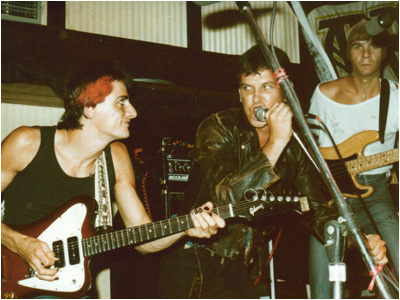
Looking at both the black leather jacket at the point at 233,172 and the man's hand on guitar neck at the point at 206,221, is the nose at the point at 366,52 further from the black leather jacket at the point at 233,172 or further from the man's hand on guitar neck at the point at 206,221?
the man's hand on guitar neck at the point at 206,221

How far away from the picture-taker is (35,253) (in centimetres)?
232

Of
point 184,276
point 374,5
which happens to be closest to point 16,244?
point 184,276

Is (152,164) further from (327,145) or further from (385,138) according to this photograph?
(385,138)

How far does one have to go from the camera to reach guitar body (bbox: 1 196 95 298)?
2322mm

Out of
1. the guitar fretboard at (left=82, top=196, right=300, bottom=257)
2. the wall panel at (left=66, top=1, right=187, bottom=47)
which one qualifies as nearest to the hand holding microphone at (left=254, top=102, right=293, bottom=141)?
the guitar fretboard at (left=82, top=196, right=300, bottom=257)

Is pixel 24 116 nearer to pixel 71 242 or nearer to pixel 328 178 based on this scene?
pixel 71 242

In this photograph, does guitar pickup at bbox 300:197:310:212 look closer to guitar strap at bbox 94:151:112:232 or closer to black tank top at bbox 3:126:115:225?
guitar strap at bbox 94:151:112:232

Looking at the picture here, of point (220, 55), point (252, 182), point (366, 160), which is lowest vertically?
point (252, 182)

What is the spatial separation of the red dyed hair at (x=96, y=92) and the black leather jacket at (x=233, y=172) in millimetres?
761

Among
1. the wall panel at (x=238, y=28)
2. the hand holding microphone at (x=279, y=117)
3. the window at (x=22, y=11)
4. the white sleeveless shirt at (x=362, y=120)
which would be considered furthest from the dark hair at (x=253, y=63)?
the wall panel at (x=238, y=28)

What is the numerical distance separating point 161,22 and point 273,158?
10.6ft

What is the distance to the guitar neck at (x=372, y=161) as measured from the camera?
329 centimetres

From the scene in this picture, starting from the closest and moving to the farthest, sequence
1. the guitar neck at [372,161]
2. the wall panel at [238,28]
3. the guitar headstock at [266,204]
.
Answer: the guitar headstock at [266,204], the guitar neck at [372,161], the wall panel at [238,28]

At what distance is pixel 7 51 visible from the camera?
10.2ft
